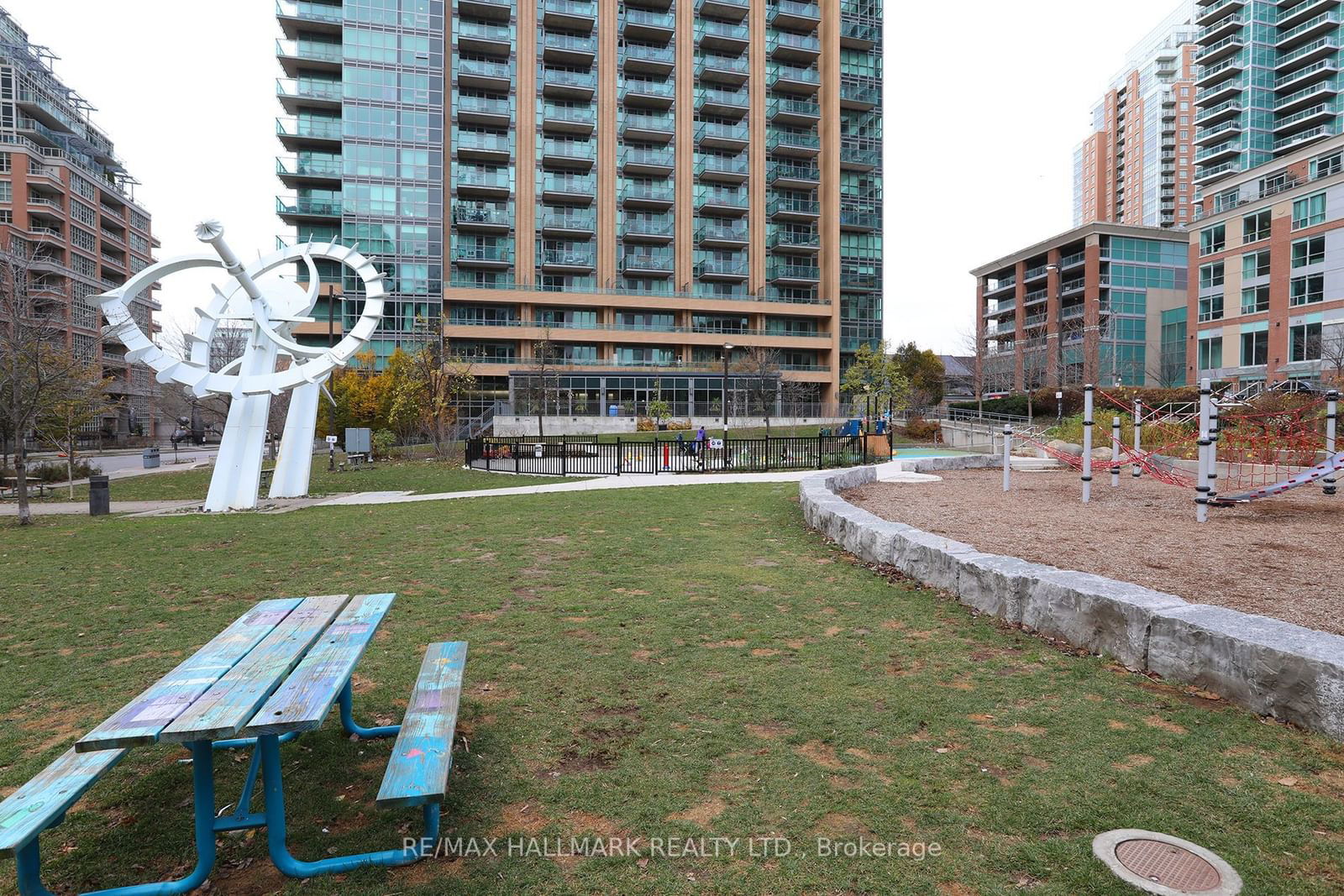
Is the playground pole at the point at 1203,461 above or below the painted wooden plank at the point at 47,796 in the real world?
above

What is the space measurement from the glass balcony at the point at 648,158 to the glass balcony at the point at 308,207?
80.8ft

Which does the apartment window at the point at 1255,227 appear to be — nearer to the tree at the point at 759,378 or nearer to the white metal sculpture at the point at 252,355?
the tree at the point at 759,378

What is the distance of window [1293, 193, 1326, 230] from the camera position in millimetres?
46000

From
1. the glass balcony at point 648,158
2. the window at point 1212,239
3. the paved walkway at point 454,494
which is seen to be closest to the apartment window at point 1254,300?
the window at point 1212,239

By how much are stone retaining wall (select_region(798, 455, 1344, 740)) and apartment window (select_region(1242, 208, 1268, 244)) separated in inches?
2383

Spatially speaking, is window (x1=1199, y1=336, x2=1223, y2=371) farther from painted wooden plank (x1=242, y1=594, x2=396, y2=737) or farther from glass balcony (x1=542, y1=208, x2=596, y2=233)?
painted wooden plank (x1=242, y1=594, x2=396, y2=737)

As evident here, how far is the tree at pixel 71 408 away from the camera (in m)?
21.2

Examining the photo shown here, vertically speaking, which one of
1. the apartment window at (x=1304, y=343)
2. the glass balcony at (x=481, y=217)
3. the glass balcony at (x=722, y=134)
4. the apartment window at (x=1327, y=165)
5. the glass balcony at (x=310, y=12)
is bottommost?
the apartment window at (x=1304, y=343)

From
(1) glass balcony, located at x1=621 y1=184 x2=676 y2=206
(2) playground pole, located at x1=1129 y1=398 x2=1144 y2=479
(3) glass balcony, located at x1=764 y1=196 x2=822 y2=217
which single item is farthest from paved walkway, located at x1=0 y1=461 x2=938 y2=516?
(3) glass balcony, located at x1=764 y1=196 x2=822 y2=217

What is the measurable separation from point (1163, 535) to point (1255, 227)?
5814cm

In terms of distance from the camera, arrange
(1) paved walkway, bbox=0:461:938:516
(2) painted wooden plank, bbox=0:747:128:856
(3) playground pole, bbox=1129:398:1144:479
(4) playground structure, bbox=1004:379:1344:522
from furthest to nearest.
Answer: (1) paved walkway, bbox=0:461:938:516
(3) playground pole, bbox=1129:398:1144:479
(4) playground structure, bbox=1004:379:1344:522
(2) painted wooden plank, bbox=0:747:128:856

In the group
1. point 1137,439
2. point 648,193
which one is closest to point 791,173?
point 648,193

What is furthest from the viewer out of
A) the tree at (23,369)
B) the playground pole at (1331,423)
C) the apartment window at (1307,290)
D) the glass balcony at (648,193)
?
the glass balcony at (648,193)

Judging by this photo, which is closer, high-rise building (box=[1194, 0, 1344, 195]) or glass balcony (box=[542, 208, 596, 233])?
glass balcony (box=[542, 208, 596, 233])
